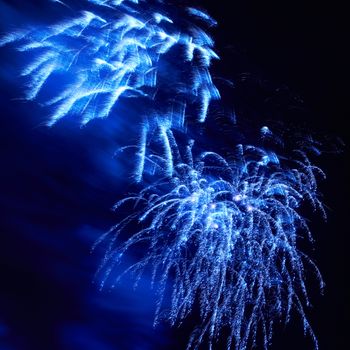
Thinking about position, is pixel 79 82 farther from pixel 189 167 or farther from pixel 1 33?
pixel 189 167

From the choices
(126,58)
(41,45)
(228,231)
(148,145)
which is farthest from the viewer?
(148,145)

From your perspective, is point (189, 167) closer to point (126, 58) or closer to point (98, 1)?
point (126, 58)

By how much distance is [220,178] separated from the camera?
6793 millimetres

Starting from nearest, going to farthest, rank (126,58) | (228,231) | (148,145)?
(126,58) < (228,231) < (148,145)

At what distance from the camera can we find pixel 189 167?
257 inches

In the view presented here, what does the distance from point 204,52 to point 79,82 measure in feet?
6.68

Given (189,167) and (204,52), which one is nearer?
(204,52)

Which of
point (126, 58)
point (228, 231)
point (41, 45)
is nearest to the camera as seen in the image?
point (41, 45)

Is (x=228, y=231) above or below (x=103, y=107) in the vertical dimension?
below

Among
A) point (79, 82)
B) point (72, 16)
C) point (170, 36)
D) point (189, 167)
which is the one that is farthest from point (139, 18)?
point (189, 167)

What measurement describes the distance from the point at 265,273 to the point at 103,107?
3950mm

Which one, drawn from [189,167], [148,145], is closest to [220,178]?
[189,167]

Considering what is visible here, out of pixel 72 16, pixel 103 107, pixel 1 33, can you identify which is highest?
pixel 72 16

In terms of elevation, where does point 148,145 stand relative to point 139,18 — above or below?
below
